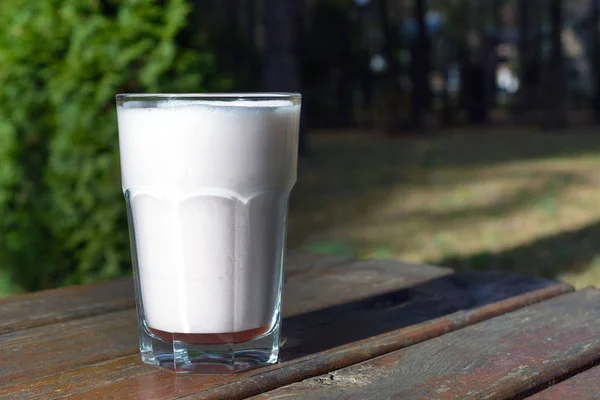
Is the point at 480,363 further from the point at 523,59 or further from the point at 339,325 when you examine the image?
the point at 523,59

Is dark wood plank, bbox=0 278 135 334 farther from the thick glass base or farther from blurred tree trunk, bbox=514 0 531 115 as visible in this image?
blurred tree trunk, bbox=514 0 531 115

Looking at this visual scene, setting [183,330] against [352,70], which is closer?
[183,330]

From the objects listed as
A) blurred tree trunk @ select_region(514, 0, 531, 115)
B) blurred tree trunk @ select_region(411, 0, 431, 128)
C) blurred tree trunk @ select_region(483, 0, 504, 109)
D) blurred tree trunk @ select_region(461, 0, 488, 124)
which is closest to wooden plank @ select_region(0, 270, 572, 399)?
blurred tree trunk @ select_region(411, 0, 431, 128)

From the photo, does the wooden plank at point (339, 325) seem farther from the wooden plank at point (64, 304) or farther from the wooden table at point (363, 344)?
the wooden plank at point (64, 304)

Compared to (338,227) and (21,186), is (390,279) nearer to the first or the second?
(21,186)

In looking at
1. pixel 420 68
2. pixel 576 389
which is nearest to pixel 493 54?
pixel 420 68

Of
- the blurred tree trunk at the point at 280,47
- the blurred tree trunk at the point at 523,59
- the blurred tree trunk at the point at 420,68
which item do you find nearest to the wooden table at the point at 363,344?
the blurred tree trunk at the point at 280,47

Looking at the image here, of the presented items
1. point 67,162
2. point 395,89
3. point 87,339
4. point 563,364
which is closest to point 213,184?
point 87,339
